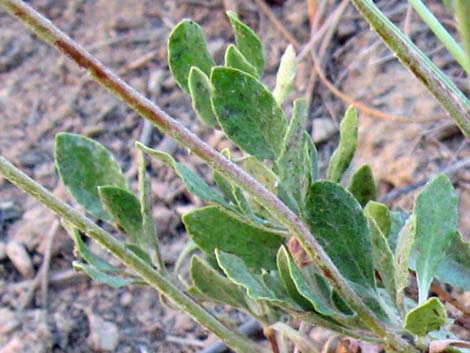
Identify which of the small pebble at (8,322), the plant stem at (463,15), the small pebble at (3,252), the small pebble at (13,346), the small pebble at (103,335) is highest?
the plant stem at (463,15)

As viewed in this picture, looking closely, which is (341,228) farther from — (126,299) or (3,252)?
(3,252)

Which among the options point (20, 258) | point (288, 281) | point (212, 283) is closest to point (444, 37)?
point (288, 281)

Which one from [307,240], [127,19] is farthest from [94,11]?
[307,240]

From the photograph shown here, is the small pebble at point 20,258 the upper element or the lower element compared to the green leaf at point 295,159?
lower

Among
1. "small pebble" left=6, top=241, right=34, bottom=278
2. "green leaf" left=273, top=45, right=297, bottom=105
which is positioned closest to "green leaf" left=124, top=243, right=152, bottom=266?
"green leaf" left=273, top=45, right=297, bottom=105

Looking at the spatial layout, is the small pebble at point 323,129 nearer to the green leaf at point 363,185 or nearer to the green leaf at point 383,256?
the green leaf at point 363,185

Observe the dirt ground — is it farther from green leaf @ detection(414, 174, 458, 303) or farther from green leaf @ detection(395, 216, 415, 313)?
green leaf @ detection(395, 216, 415, 313)

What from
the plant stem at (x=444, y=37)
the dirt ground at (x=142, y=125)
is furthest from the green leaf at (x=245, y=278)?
the dirt ground at (x=142, y=125)
